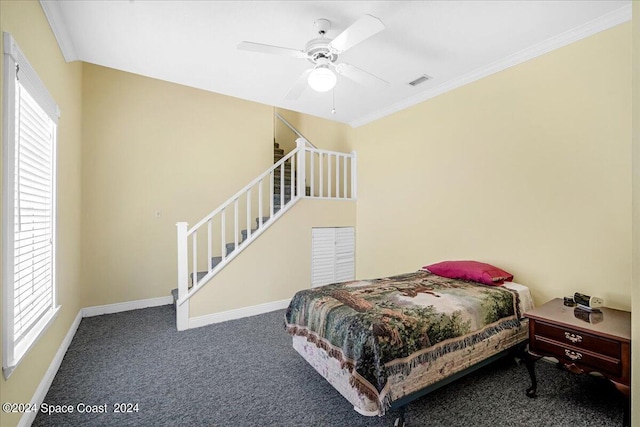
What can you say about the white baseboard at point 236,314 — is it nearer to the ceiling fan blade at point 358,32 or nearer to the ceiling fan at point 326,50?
the ceiling fan at point 326,50

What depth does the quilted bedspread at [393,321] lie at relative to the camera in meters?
1.65

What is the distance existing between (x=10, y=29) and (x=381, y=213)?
13.3 feet

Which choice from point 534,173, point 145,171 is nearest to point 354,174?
point 534,173

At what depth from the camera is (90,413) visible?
6.24ft

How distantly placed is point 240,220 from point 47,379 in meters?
2.99

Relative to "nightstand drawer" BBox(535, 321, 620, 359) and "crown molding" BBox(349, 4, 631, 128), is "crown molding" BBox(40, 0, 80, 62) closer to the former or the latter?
"crown molding" BBox(349, 4, 631, 128)

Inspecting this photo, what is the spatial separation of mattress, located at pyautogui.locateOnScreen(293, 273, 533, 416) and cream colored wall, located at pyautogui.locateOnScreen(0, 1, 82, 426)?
1724 mm

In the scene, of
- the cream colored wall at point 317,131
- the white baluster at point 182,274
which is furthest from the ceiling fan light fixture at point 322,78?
the cream colored wall at point 317,131

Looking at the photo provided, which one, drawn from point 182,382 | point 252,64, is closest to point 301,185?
point 252,64

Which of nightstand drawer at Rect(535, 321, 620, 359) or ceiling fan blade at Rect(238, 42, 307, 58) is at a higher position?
ceiling fan blade at Rect(238, 42, 307, 58)

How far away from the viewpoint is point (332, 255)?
15.2 ft

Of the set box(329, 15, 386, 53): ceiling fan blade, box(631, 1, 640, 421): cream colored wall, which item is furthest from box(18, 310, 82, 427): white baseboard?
box(631, 1, 640, 421): cream colored wall

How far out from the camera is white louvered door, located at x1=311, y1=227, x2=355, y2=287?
14.5 ft

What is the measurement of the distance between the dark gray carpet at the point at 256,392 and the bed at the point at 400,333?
19cm
